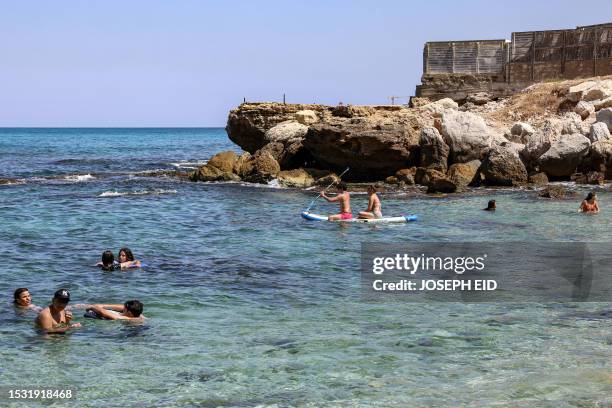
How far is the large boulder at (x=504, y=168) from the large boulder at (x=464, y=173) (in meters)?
0.55

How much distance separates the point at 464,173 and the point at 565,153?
4260mm

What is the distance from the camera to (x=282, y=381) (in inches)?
400

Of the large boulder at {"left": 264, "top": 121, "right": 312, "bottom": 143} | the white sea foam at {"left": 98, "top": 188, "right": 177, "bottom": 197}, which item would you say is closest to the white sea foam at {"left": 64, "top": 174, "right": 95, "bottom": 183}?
the white sea foam at {"left": 98, "top": 188, "right": 177, "bottom": 197}

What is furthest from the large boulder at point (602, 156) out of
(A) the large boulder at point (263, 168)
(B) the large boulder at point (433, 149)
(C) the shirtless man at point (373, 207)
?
(A) the large boulder at point (263, 168)

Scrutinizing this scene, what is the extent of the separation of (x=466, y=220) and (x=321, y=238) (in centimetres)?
549

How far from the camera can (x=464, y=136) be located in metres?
34.6

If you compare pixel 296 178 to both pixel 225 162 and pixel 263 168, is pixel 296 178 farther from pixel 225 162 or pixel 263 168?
pixel 225 162

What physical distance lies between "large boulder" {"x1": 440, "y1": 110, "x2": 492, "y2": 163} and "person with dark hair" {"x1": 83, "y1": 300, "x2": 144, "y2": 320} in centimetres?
2376

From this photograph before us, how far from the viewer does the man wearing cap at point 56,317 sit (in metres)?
12.2

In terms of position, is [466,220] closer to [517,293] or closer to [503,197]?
[503,197]

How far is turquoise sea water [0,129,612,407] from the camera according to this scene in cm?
986

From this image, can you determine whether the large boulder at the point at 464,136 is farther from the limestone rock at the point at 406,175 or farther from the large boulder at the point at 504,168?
the limestone rock at the point at 406,175

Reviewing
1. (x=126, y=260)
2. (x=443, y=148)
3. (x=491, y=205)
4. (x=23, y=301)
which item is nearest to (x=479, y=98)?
(x=443, y=148)

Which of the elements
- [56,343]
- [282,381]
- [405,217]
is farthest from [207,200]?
[282,381]
